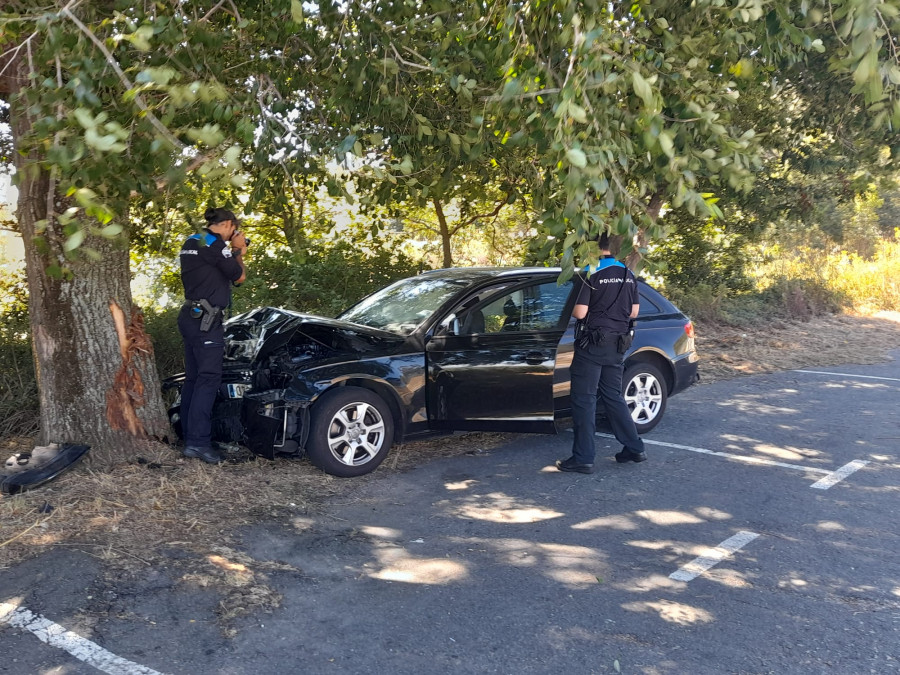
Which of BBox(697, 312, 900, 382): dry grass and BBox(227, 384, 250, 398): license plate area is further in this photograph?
BBox(697, 312, 900, 382): dry grass

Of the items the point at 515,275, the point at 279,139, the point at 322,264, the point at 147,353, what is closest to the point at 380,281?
the point at 322,264

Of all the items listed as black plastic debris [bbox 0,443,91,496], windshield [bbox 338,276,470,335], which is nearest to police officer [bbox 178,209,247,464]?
black plastic debris [bbox 0,443,91,496]

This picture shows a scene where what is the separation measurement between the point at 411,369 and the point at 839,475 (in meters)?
3.44

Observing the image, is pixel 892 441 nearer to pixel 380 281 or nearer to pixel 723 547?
pixel 723 547

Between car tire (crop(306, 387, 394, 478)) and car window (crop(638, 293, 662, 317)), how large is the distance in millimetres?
2792

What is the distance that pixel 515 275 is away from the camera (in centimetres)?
733

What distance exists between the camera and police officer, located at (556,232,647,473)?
6441 millimetres

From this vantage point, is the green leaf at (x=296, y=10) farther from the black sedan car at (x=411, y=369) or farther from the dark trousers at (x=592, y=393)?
the dark trousers at (x=592, y=393)

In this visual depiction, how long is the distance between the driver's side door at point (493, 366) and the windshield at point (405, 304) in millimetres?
291

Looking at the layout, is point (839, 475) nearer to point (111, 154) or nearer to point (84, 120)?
point (111, 154)

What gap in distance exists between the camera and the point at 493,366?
6.77m

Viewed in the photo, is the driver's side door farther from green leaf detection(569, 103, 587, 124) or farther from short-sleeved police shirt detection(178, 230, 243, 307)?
green leaf detection(569, 103, 587, 124)

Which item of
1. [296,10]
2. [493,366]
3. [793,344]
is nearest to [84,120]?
[296,10]

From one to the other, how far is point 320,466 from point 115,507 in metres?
1.46
